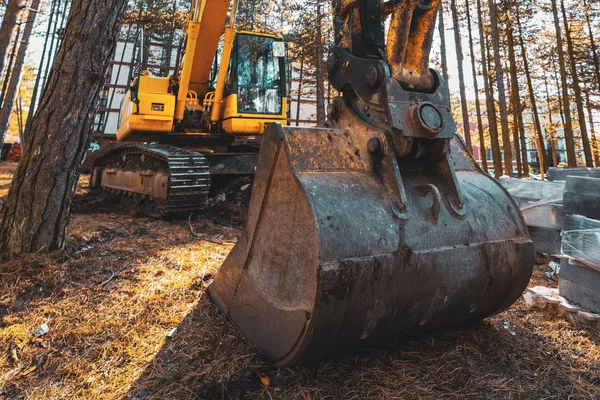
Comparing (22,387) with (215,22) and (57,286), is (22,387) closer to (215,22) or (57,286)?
(57,286)

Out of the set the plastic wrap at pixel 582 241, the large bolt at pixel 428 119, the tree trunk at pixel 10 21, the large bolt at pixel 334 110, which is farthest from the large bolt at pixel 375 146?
the tree trunk at pixel 10 21

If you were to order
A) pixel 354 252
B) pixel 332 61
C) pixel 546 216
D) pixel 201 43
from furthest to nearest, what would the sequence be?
1. pixel 201 43
2. pixel 546 216
3. pixel 332 61
4. pixel 354 252

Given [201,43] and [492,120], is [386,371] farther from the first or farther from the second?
[492,120]

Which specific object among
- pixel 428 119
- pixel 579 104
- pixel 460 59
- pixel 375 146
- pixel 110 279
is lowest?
pixel 110 279

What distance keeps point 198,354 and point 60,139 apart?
235 centimetres

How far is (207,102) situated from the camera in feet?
21.7

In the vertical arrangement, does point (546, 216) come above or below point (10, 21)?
below

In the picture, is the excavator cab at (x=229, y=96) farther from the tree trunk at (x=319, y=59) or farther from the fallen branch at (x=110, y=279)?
the tree trunk at (x=319, y=59)

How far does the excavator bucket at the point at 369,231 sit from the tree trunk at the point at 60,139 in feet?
6.47

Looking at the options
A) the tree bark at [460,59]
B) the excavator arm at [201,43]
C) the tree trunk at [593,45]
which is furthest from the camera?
the tree trunk at [593,45]

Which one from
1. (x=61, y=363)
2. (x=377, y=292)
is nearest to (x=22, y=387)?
(x=61, y=363)

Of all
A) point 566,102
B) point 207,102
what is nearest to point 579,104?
point 566,102

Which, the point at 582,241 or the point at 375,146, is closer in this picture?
the point at 375,146

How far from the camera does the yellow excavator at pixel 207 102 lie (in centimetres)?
590
